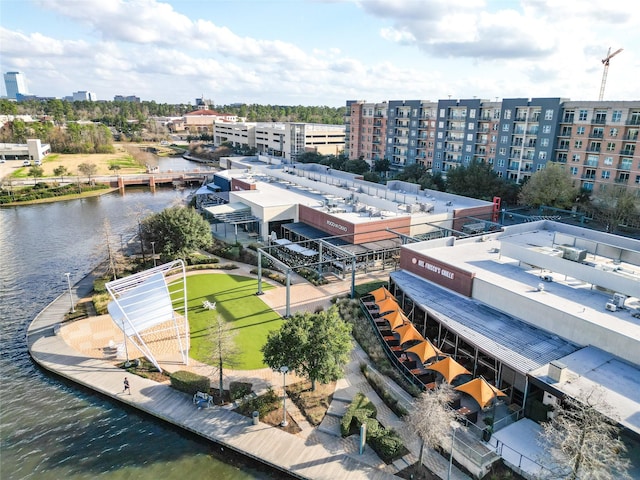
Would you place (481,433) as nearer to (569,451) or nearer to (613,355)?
(569,451)

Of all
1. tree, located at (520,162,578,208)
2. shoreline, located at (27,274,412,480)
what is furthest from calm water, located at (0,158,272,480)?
tree, located at (520,162,578,208)

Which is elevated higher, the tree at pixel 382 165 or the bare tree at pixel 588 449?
the tree at pixel 382 165

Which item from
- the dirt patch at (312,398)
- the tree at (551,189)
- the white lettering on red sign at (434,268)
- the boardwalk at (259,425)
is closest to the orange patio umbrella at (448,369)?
the boardwalk at (259,425)

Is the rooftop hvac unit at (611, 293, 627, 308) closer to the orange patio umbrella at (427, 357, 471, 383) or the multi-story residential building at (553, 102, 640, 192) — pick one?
the orange patio umbrella at (427, 357, 471, 383)

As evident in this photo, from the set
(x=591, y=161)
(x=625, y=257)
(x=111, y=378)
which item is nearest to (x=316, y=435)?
(x=111, y=378)

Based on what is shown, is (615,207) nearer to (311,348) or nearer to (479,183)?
(479,183)

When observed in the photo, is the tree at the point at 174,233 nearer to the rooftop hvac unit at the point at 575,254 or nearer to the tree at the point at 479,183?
the rooftop hvac unit at the point at 575,254
